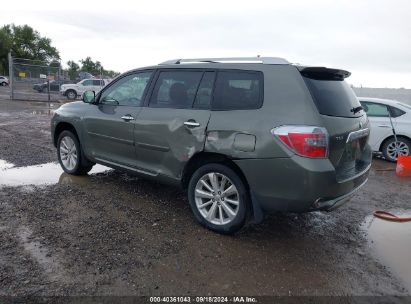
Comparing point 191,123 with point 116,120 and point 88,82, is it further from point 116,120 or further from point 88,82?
point 88,82

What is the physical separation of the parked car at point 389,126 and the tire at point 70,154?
6526 millimetres

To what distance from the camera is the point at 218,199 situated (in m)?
4.30

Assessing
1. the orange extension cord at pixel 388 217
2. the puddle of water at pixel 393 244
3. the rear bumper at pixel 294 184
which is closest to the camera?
the rear bumper at pixel 294 184

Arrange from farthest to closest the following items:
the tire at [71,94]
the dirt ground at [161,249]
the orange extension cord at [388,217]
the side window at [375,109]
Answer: the tire at [71,94] → the side window at [375,109] → the orange extension cord at [388,217] → the dirt ground at [161,249]

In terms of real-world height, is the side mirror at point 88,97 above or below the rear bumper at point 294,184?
above

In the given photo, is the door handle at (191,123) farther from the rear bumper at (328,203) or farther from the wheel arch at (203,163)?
the rear bumper at (328,203)

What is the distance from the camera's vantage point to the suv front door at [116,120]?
523cm

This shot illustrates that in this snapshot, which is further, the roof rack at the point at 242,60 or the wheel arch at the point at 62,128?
the wheel arch at the point at 62,128

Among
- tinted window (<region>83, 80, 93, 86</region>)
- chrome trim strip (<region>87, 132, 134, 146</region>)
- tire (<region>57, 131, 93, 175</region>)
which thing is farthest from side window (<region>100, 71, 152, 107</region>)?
tinted window (<region>83, 80, 93, 86</region>)

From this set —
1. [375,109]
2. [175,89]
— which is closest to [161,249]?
[175,89]

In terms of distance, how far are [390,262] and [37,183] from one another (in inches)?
193

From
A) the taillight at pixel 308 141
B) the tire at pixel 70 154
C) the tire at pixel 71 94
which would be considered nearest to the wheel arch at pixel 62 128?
the tire at pixel 70 154

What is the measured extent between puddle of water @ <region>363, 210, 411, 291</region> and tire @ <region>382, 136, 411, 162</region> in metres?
4.06

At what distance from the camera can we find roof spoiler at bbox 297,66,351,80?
13.0 ft
